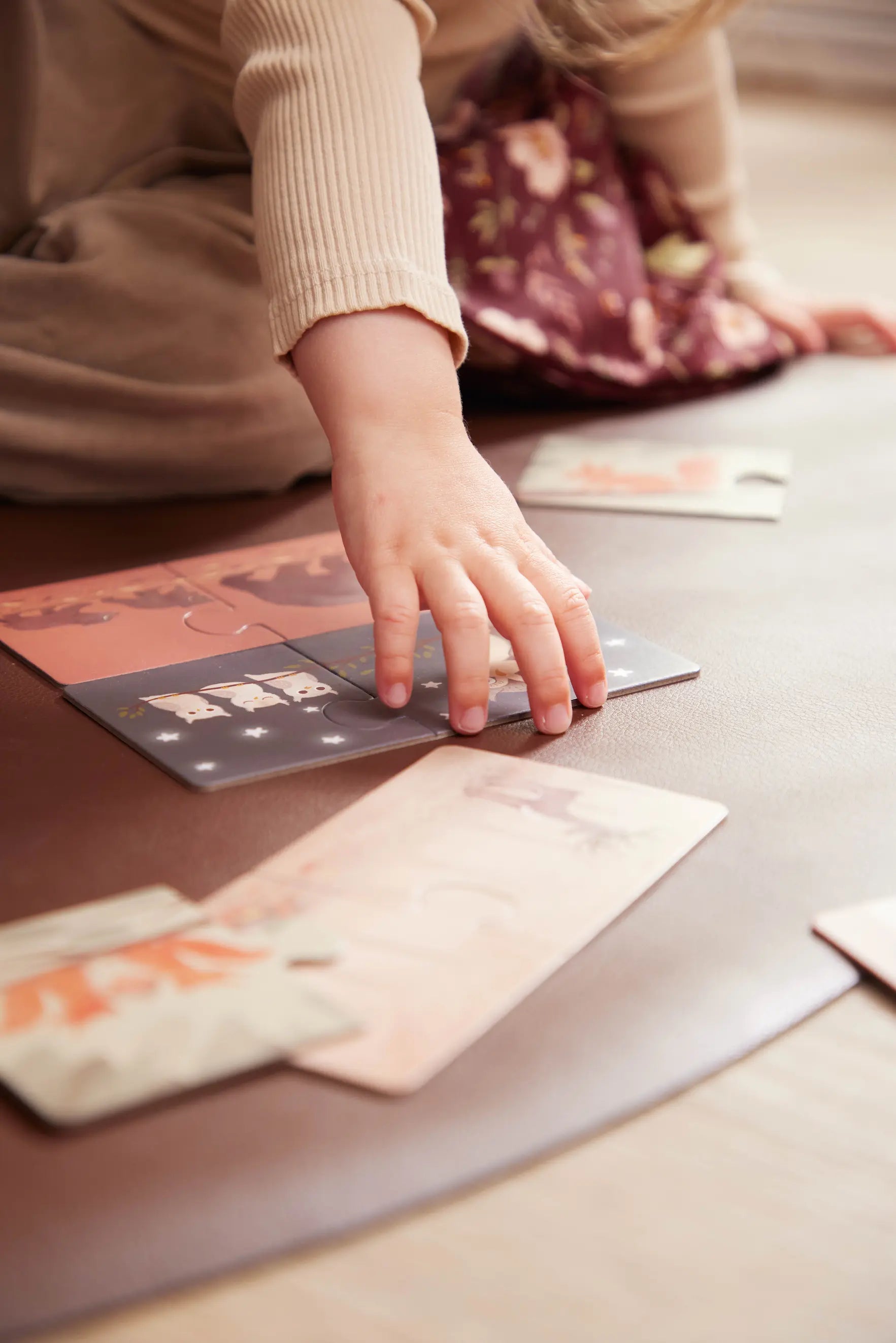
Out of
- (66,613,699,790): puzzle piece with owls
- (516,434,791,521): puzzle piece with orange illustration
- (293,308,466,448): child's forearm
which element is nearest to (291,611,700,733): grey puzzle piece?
(66,613,699,790): puzzle piece with owls

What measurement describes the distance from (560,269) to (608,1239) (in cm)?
104

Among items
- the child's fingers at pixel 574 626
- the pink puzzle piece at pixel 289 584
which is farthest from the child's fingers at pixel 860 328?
the child's fingers at pixel 574 626

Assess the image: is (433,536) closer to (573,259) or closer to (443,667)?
(443,667)

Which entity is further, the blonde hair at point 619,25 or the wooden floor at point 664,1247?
the blonde hair at point 619,25

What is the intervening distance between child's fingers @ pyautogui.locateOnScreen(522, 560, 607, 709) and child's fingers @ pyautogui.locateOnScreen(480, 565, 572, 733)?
0.5 inches

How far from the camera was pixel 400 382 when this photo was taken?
79 centimetres

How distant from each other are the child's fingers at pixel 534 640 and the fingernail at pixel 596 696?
3 cm

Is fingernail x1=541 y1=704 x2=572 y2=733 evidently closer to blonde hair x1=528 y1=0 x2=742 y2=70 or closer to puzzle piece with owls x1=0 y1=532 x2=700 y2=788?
puzzle piece with owls x1=0 y1=532 x2=700 y2=788

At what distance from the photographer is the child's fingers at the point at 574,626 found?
724 mm

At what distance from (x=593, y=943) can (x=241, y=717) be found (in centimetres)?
24

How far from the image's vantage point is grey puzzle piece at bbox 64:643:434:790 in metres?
0.67

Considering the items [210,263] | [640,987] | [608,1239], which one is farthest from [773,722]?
[210,263]

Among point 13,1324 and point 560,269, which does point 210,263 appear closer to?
point 560,269

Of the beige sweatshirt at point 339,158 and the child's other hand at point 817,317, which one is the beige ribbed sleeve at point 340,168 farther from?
the child's other hand at point 817,317
